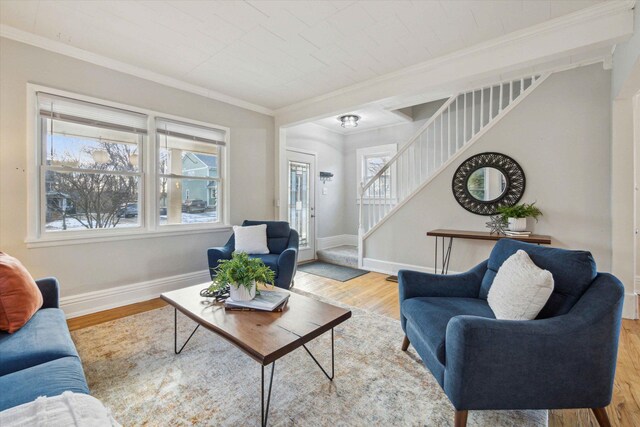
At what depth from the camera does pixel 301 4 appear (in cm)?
220

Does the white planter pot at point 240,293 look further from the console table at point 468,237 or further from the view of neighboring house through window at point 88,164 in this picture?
the console table at point 468,237

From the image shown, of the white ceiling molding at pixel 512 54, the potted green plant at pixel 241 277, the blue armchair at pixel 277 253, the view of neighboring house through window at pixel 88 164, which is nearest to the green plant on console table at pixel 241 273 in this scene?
the potted green plant at pixel 241 277

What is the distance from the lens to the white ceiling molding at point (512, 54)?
87.5 inches

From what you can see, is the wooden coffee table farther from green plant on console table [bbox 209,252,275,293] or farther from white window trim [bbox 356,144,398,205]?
white window trim [bbox 356,144,398,205]

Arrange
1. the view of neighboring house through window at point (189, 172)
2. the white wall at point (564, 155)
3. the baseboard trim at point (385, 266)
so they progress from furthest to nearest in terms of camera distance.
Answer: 1. the baseboard trim at point (385, 266)
2. the view of neighboring house through window at point (189, 172)
3. the white wall at point (564, 155)

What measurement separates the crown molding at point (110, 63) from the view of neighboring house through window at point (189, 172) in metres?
0.45

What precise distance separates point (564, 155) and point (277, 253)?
11.4 ft

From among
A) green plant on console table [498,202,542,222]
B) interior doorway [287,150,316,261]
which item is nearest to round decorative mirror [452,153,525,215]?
green plant on console table [498,202,542,222]

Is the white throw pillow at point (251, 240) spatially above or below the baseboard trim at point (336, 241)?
above

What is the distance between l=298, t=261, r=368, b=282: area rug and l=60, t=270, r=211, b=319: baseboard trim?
1767 millimetres

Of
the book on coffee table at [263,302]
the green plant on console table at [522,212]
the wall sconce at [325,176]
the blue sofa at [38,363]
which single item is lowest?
the blue sofa at [38,363]

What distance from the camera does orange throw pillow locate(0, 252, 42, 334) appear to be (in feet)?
5.02

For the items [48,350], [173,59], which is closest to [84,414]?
[48,350]

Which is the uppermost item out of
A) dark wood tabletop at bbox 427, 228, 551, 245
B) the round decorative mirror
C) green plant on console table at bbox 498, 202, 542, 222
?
the round decorative mirror
